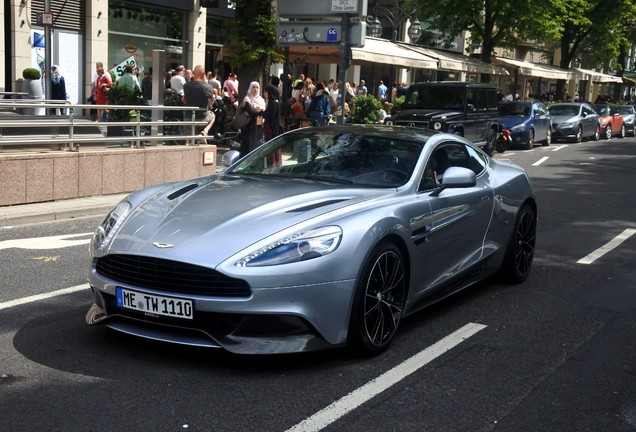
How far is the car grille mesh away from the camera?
4.66 meters

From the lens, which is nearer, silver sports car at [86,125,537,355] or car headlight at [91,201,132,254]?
silver sports car at [86,125,537,355]

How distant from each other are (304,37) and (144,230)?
1150 centimetres

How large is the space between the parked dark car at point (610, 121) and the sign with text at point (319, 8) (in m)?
22.3

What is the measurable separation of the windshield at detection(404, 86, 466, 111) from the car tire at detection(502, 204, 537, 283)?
1460 cm

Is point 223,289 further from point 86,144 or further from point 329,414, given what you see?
point 86,144

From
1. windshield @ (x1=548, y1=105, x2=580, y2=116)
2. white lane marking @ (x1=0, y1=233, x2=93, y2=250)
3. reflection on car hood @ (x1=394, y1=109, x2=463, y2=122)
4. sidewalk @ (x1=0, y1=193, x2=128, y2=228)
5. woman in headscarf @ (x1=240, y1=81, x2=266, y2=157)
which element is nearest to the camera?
white lane marking @ (x1=0, y1=233, x2=93, y2=250)

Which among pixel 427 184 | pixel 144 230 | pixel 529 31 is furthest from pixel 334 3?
pixel 529 31

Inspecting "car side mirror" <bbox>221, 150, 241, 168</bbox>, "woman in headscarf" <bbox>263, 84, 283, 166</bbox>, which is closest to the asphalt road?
"car side mirror" <bbox>221, 150, 241, 168</bbox>

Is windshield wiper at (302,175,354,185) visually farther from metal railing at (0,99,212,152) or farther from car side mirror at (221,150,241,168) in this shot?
metal railing at (0,99,212,152)

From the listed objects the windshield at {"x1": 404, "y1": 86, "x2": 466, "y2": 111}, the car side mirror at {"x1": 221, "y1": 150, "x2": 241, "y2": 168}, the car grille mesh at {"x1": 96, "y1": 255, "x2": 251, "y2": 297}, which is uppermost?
the windshield at {"x1": 404, "y1": 86, "x2": 466, "y2": 111}

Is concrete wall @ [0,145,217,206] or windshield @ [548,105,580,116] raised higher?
windshield @ [548,105,580,116]

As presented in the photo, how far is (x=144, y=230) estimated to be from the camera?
5.09 meters

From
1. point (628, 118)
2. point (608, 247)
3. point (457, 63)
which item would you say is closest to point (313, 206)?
point (608, 247)

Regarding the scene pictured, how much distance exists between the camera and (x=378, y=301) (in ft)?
17.3
